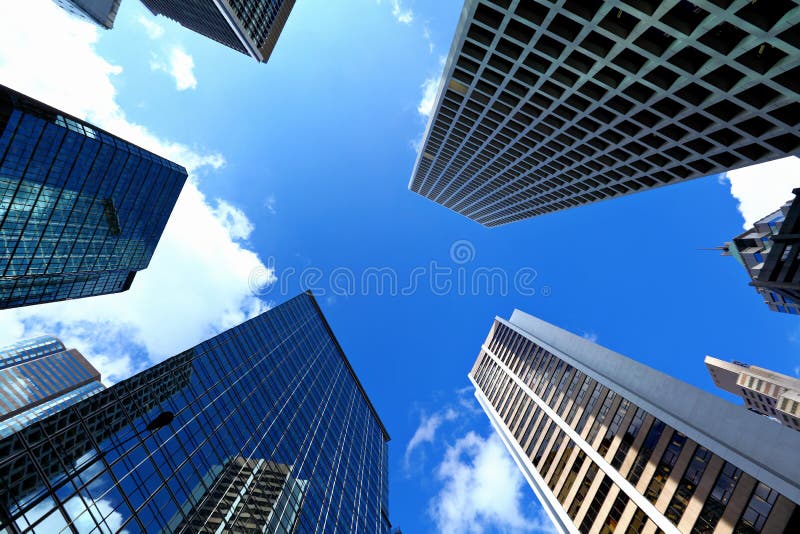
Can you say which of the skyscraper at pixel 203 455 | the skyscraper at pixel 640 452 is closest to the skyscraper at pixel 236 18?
the skyscraper at pixel 203 455

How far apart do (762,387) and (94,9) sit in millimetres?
228726

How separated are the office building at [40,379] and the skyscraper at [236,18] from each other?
138308 mm

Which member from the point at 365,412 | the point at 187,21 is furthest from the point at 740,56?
the point at 187,21

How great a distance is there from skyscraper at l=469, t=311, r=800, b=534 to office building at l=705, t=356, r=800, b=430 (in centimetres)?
5431

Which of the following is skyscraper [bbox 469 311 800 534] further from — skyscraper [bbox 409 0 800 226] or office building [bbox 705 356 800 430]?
office building [bbox 705 356 800 430]

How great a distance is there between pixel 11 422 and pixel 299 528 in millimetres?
150031

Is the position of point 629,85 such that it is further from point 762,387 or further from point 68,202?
point 762,387

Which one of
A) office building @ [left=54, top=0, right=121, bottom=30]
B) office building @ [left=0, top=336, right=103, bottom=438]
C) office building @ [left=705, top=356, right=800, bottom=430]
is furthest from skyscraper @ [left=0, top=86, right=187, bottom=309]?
office building @ [left=705, top=356, right=800, bottom=430]

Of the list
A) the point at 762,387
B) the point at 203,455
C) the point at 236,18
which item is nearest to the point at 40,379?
the point at 236,18

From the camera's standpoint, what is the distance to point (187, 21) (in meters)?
124

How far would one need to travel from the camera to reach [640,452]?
37.5 metres

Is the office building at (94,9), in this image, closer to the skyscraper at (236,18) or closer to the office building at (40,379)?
the skyscraper at (236,18)

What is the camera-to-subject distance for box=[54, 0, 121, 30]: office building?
362ft

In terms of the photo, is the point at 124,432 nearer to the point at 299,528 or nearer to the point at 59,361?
the point at 299,528
